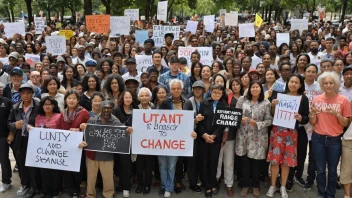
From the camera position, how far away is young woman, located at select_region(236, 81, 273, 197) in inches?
210

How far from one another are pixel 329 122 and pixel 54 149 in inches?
157

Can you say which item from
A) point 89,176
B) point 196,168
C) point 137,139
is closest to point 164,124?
point 137,139

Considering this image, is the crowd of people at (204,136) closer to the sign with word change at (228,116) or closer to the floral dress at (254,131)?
the floral dress at (254,131)

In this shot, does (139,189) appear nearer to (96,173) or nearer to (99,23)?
(96,173)

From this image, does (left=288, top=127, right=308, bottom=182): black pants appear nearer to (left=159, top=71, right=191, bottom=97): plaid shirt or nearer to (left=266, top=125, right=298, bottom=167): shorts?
(left=266, top=125, right=298, bottom=167): shorts

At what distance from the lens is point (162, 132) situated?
543 cm

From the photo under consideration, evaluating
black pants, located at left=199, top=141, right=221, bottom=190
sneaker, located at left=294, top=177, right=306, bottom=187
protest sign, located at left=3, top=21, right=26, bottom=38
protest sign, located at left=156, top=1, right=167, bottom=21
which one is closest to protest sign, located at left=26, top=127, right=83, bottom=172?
black pants, located at left=199, top=141, right=221, bottom=190

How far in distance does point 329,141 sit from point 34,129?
14.0 feet

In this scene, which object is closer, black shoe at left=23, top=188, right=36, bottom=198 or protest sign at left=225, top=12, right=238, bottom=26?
black shoe at left=23, top=188, right=36, bottom=198

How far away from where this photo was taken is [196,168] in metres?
5.73

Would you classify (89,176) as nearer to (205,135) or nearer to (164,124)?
(164,124)

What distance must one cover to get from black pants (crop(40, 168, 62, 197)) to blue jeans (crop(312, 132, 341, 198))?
391 cm

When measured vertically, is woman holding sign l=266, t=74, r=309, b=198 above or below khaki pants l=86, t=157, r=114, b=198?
above

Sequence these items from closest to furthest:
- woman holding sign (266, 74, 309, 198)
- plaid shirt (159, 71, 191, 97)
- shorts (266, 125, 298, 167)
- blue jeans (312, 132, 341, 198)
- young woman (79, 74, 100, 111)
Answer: blue jeans (312, 132, 341, 198) < woman holding sign (266, 74, 309, 198) < shorts (266, 125, 298, 167) < young woman (79, 74, 100, 111) < plaid shirt (159, 71, 191, 97)
